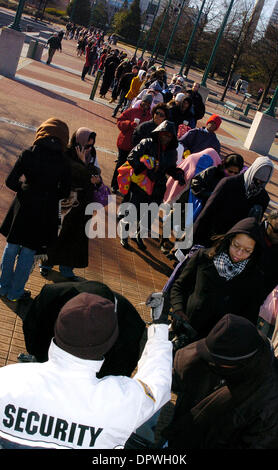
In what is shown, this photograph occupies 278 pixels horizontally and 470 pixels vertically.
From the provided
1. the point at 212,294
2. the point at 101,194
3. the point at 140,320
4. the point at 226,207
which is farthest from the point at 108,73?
the point at 140,320

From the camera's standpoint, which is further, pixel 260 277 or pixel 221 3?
pixel 221 3

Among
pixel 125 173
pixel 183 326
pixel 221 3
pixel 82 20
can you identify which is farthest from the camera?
pixel 82 20

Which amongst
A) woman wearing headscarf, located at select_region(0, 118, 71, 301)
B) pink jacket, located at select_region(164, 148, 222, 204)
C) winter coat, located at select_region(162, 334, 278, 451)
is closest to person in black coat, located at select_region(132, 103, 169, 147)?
pink jacket, located at select_region(164, 148, 222, 204)

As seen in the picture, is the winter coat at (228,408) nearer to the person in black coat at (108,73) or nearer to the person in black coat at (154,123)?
the person in black coat at (154,123)

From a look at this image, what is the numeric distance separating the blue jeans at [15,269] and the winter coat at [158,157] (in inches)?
105

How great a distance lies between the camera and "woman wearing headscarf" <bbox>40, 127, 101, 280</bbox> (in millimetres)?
5516

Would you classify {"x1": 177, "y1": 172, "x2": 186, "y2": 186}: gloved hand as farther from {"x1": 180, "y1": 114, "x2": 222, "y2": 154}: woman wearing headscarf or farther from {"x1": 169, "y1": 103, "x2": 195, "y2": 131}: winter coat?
{"x1": 169, "y1": 103, "x2": 195, "y2": 131}: winter coat

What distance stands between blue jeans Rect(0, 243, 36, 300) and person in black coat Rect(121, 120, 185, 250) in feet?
8.71

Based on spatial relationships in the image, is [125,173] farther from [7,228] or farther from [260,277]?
[260,277]

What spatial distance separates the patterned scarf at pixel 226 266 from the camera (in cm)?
418

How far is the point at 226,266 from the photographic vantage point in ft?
13.7

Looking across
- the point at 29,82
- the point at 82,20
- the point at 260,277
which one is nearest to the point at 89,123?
the point at 29,82

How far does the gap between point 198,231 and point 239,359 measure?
298 cm

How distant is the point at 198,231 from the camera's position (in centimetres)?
591
